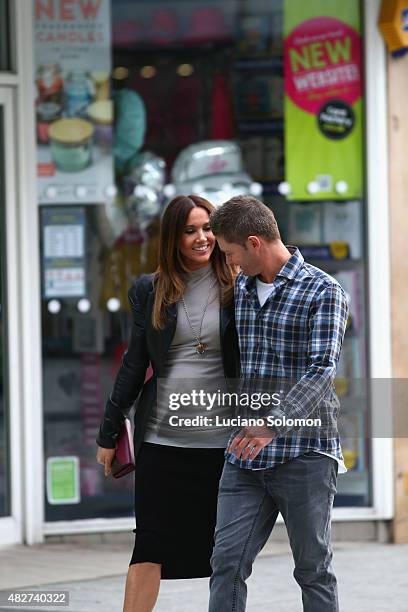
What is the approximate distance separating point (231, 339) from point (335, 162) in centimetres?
286

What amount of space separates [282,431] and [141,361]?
99 centimetres

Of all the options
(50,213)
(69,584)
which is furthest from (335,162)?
(69,584)

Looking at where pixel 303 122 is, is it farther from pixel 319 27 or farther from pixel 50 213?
pixel 50 213

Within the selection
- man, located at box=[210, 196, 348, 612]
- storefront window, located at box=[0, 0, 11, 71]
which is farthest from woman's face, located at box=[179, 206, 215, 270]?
storefront window, located at box=[0, 0, 11, 71]

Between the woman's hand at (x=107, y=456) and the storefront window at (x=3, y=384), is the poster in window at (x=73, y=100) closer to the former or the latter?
the storefront window at (x=3, y=384)

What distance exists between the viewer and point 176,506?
4648 mm

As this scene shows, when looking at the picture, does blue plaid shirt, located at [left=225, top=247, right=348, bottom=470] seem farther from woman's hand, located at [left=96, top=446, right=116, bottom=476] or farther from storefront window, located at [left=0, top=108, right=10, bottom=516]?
storefront window, located at [left=0, top=108, right=10, bottom=516]

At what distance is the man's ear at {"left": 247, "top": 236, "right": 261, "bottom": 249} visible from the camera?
3.98 meters

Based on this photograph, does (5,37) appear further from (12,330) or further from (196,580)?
(196,580)

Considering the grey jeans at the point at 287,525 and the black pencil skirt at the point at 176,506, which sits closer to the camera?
the grey jeans at the point at 287,525

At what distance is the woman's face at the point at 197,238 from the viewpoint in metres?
4.61

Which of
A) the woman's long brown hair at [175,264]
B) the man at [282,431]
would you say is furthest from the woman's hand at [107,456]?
the man at [282,431]

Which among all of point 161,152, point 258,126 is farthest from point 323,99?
point 161,152

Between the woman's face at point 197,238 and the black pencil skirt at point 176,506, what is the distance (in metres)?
0.71
